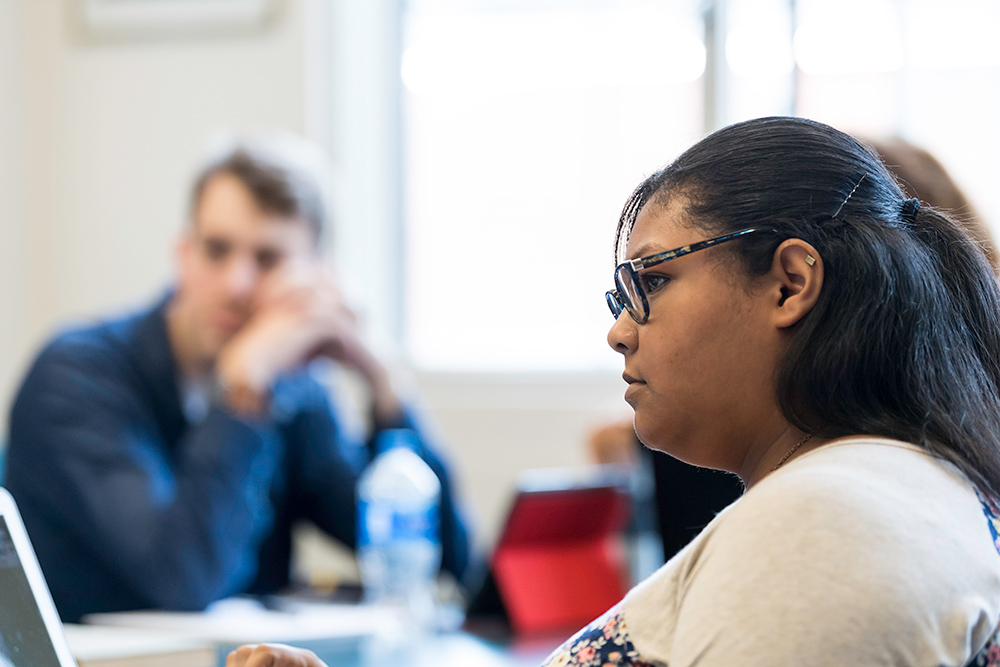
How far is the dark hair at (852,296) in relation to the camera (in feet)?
2.17

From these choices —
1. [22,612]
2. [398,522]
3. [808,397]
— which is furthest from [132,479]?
[808,397]

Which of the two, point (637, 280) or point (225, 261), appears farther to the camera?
point (225, 261)

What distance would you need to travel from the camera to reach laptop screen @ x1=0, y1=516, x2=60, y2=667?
2.72ft

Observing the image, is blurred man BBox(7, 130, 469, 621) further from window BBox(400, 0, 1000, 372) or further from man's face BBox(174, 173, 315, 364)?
window BBox(400, 0, 1000, 372)

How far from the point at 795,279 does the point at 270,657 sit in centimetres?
51

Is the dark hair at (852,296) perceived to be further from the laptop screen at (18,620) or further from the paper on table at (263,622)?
the paper on table at (263,622)

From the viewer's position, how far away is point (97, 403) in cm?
172

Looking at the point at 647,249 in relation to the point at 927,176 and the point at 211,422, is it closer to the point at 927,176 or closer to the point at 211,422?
the point at 927,176

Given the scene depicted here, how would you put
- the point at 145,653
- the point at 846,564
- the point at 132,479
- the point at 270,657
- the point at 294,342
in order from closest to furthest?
the point at 846,564 → the point at 270,657 → the point at 145,653 → the point at 132,479 → the point at 294,342

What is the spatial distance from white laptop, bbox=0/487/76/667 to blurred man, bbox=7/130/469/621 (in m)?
0.67

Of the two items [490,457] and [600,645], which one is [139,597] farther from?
[490,457]

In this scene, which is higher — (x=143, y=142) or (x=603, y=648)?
(x=143, y=142)

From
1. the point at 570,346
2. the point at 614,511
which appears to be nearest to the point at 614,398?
the point at 570,346

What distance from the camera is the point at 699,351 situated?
0.70 m
